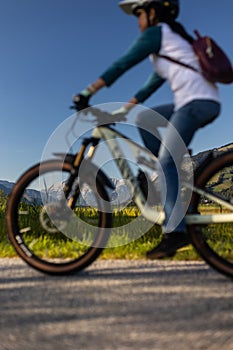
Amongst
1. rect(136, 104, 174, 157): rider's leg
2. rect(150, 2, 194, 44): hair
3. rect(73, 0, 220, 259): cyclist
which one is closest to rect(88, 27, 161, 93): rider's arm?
rect(73, 0, 220, 259): cyclist

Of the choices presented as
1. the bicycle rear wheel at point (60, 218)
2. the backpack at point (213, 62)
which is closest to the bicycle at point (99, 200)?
the bicycle rear wheel at point (60, 218)

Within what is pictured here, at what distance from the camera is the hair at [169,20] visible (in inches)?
136

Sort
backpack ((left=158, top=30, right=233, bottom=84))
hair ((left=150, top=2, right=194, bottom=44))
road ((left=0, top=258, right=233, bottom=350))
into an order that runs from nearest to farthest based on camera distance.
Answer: road ((left=0, top=258, right=233, bottom=350)) < backpack ((left=158, top=30, right=233, bottom=84)) < hair ((left=150, top=2, right=194, bottom=44))

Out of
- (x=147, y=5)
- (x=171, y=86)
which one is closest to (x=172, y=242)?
(x=171, y=86)

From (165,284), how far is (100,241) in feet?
2.10

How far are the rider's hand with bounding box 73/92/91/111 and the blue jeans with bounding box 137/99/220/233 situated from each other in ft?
1.51

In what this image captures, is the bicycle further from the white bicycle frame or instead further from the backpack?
the backpack

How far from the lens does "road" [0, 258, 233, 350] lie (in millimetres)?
2207

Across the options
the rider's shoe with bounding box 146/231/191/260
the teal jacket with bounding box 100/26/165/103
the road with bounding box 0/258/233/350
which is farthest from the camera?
the rider's shoe with bounding box 146/231/191/260

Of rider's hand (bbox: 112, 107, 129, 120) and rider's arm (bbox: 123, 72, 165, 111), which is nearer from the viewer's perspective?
rider's hand (bbox: 112, 107, 129, 120)

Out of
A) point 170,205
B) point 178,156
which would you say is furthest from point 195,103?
point 170,205

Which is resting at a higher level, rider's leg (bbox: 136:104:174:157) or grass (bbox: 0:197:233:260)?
rider's leg (bbox: 136:104:174:157)

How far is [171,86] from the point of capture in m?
3.45

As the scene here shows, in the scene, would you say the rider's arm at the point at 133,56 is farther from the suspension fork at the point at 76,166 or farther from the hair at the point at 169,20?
the suspension fork at the point at 76,166
